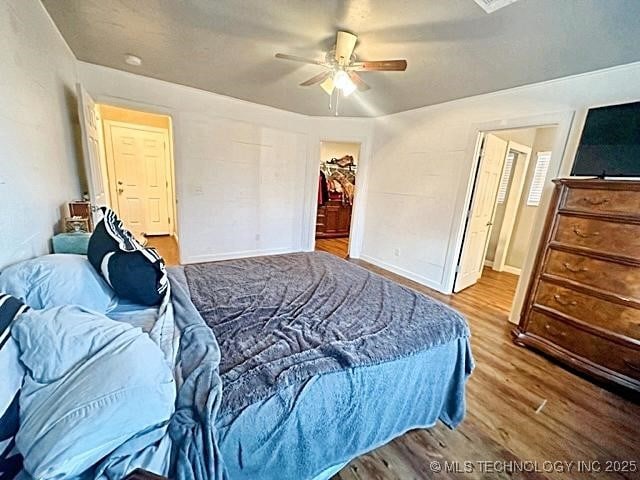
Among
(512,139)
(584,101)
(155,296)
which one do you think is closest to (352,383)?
(155,296)

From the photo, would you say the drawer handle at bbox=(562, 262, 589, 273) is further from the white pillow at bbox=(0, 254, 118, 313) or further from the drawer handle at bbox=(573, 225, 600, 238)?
the white pillow at bbox=(0, 254, 118, 313)

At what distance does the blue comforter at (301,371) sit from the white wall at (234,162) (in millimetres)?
2165

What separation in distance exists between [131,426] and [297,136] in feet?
13.9

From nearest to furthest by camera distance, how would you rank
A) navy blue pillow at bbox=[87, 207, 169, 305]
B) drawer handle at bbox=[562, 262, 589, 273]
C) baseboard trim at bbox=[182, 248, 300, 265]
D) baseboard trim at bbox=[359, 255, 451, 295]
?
1. navy blue pillow at bbox=[87, 207, 169, 305]
2. drawer handle at bbox=[562, 262, 589, 273]
3. baseboard trim at bbox=[359, 255, 451, 295]
4. baseboard trim at bbox=[182, 248, 300, 265]

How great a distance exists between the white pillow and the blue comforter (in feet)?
1.10

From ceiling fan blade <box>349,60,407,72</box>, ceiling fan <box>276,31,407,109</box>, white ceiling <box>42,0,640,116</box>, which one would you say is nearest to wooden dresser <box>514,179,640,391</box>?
white ceiling <box>42,0,640,116</box>

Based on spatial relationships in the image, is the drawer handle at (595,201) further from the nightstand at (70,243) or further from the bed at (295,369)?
the nightstand at (70,243)

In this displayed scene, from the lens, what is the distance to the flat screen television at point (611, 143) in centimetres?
193

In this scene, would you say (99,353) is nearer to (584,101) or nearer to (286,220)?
(584,101)

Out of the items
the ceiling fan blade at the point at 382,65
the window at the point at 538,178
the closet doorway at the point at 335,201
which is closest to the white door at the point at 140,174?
the closet doorway at the point at 335,201

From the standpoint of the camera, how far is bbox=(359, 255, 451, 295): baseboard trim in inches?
141

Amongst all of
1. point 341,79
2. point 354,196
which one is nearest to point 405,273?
point 354,196

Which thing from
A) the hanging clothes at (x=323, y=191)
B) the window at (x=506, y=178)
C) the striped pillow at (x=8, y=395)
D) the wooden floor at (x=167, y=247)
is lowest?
the wooden floor at (x=167, y=247)

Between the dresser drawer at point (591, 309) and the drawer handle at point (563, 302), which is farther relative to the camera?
the drawer handle at point (563, 302)
